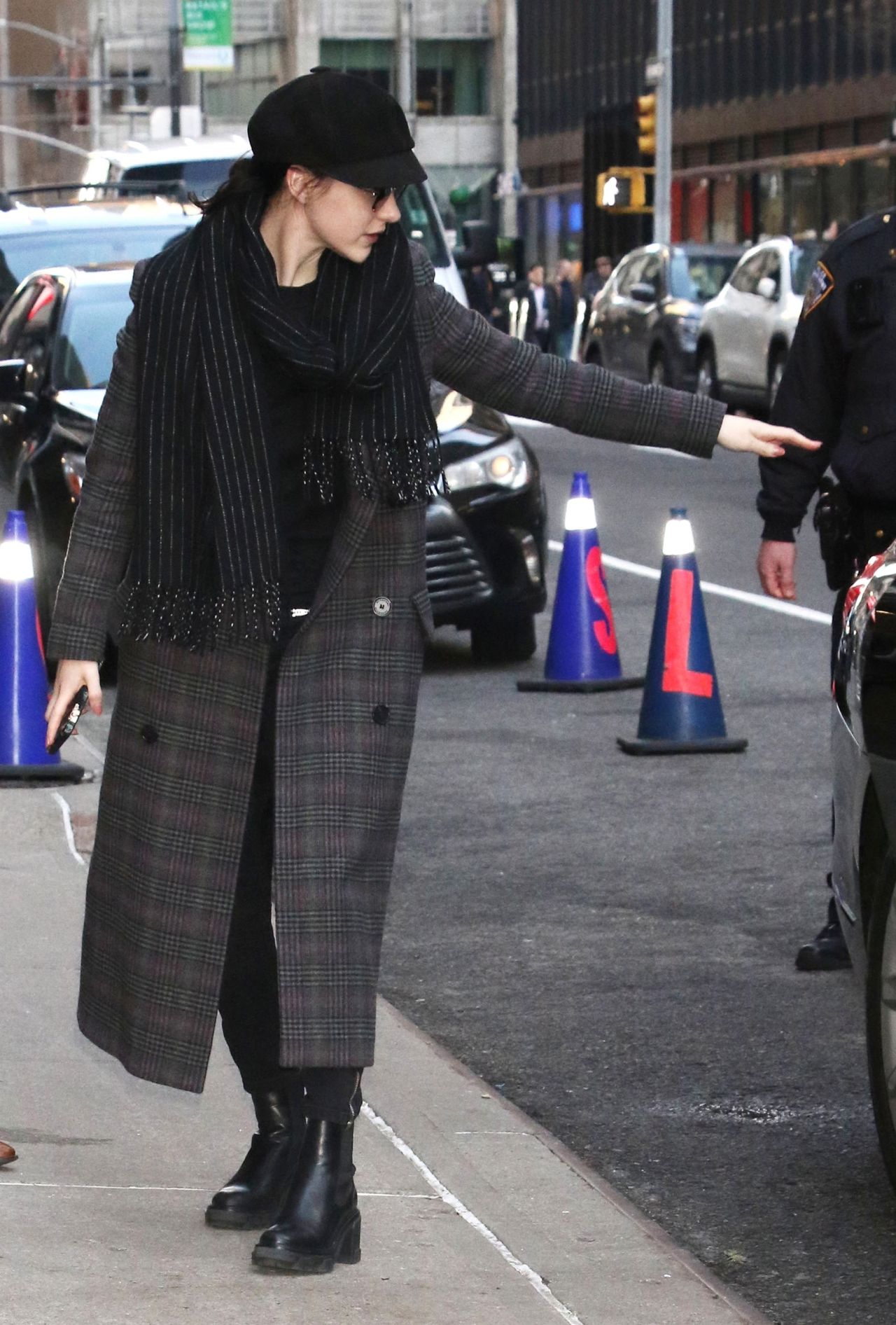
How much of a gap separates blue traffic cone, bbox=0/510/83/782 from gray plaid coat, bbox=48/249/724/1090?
4.23 meters

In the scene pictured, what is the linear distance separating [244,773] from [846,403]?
217cm

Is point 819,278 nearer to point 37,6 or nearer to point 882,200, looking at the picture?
point 882,200

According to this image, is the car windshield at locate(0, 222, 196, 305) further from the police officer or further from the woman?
the woman

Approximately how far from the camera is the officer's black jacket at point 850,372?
548cm

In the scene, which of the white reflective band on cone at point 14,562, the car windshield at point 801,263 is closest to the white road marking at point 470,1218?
the white reflective band on cone at point 14,562

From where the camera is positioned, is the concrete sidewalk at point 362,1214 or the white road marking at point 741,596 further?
the white road marking at point 741,596

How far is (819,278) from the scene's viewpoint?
18.4 ft

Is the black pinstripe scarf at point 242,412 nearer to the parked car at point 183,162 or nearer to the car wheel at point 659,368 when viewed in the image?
the parked car at point 183,162

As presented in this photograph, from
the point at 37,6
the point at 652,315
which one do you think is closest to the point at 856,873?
the point at 652,315

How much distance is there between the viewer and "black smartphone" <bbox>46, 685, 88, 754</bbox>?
4035 millimetres

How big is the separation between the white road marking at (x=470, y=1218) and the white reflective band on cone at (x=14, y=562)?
12.9ft


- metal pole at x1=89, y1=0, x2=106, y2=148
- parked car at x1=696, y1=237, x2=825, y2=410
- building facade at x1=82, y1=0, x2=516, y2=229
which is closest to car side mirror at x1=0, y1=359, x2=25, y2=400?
parked car at x1=696, y1=237, x2=825, y2=410

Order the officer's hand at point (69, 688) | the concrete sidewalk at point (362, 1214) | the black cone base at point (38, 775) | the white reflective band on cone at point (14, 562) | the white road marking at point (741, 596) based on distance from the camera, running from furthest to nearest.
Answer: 1. the white road marking at point (741, 596)
2. the white reflective band on cone at point (14, 562)
3. the black cone base at point (38, 775)
4. the officer's hand at point (69, 688)
5. the concrete sidewalk at point (362, 1214)

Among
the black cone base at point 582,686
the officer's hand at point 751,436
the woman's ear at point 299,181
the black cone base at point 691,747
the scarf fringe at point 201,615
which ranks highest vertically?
the woman's ear at point 299,181
